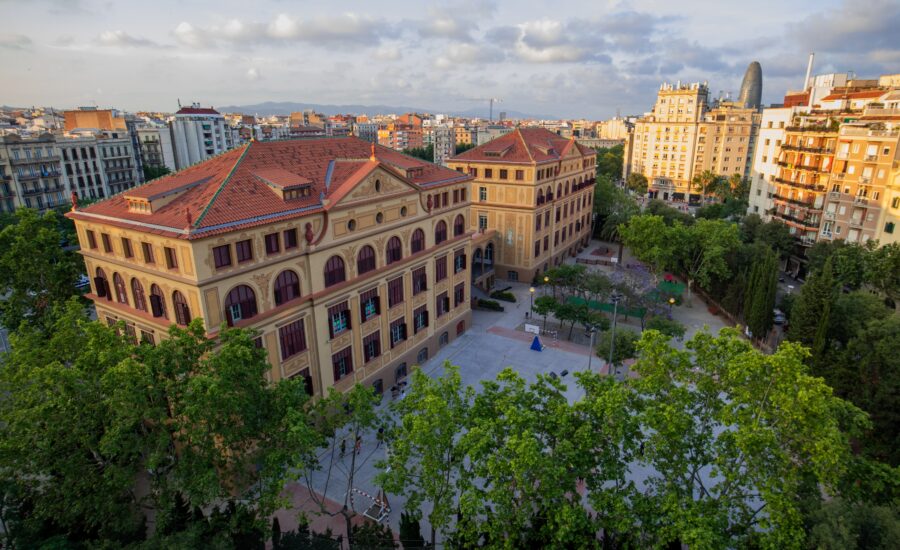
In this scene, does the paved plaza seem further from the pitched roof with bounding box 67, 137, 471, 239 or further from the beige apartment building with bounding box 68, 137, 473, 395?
the pitched roof with bounding box 67, 137, 471, 239

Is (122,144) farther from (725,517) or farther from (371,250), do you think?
(725,517)

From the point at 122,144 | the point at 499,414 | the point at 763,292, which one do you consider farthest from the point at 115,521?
the point at 122,144

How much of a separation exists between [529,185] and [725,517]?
1849 inches

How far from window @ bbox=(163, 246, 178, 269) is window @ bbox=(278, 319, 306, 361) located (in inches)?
276

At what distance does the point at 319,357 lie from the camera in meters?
33.7

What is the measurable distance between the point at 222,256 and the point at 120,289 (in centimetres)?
979

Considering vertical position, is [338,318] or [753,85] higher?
[753,85]

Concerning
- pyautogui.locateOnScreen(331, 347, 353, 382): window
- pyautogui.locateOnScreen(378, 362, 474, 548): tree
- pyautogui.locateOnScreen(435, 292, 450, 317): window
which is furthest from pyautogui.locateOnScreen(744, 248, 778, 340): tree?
pyautogui.locateOnScreen(378, 362, 474, 548): tree

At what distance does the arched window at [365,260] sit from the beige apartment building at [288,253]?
0.08 meters

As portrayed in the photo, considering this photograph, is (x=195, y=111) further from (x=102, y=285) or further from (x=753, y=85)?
(x=753, y=85)

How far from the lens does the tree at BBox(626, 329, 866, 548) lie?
59.4 ft

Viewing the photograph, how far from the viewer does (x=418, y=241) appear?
41812 millimetres

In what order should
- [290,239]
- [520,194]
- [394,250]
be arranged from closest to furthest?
[290,239] < [394,250] < [520,194]

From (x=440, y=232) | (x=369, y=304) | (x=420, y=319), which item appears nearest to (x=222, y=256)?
(x=369, y=304)
